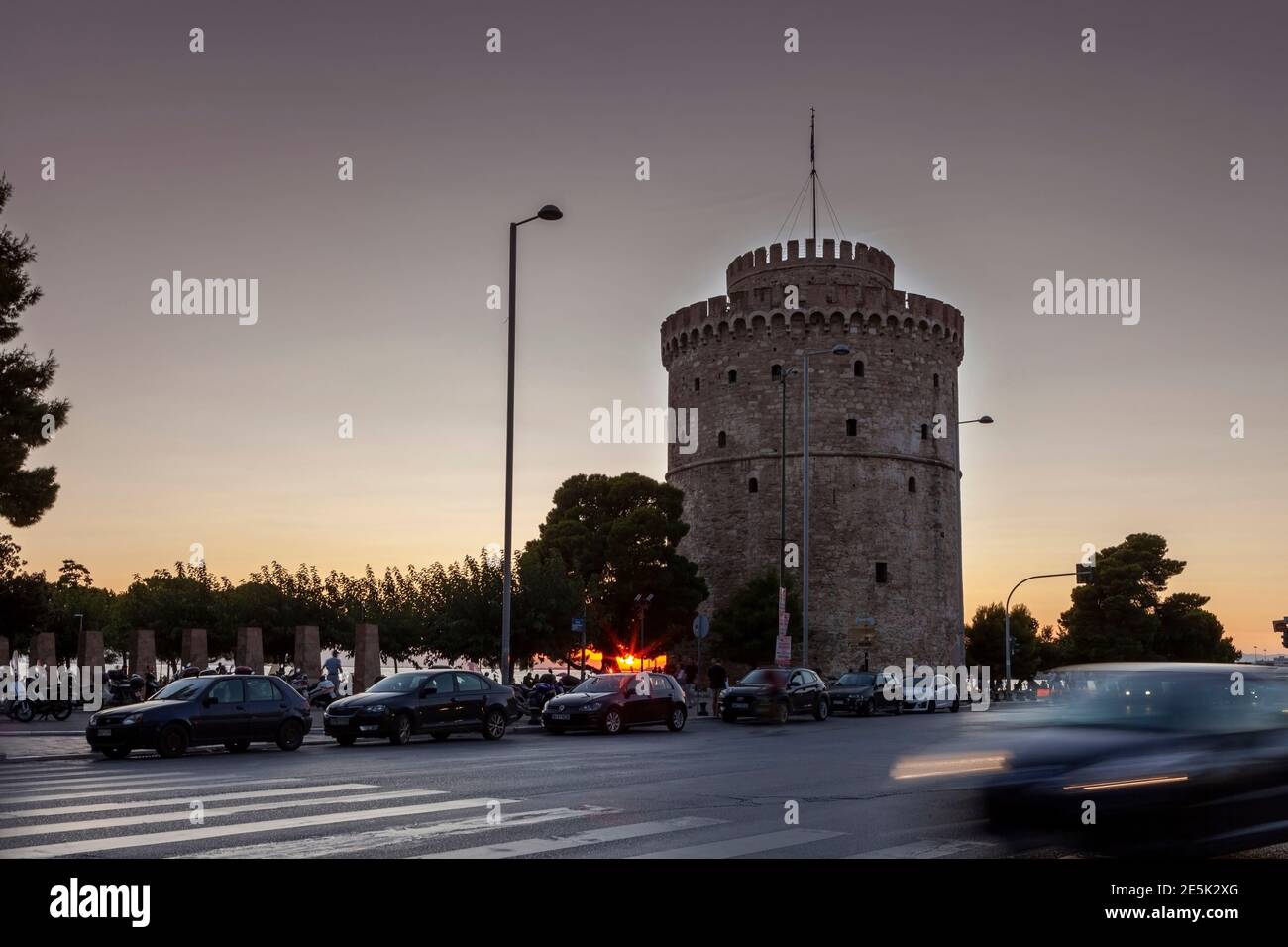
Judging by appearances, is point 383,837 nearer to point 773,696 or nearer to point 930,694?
point 773,696

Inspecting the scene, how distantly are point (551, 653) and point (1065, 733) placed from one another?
41574mm

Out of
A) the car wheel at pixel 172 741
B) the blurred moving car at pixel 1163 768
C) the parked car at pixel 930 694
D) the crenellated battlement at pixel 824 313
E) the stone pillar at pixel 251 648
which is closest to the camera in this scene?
the blurred moving car at pixel 1163 768

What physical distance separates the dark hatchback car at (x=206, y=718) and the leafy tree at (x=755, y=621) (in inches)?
1526

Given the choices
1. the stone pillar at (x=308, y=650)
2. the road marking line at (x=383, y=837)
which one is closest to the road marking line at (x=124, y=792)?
the road marking line at (x=383, y=837)

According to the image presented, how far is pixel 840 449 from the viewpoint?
202 feet

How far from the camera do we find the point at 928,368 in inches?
2522

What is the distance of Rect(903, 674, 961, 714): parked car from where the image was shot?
4109cm

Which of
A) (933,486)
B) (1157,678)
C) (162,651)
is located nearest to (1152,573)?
(933,486)

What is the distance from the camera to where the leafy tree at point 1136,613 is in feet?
296

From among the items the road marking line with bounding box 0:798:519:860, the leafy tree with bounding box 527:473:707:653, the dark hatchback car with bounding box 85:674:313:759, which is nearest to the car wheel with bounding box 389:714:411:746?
the dark hatchback car with bounding box 85:674:313:759

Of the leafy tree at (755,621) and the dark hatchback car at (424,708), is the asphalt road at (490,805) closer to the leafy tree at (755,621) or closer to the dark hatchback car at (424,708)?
the dark hatchback car at (424,708)

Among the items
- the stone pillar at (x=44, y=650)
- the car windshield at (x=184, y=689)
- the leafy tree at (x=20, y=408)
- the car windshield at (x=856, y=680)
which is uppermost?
the leafy tree at (x=20, y=408)

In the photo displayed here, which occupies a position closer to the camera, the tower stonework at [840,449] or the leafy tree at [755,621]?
the leafy tree at [755,621]
